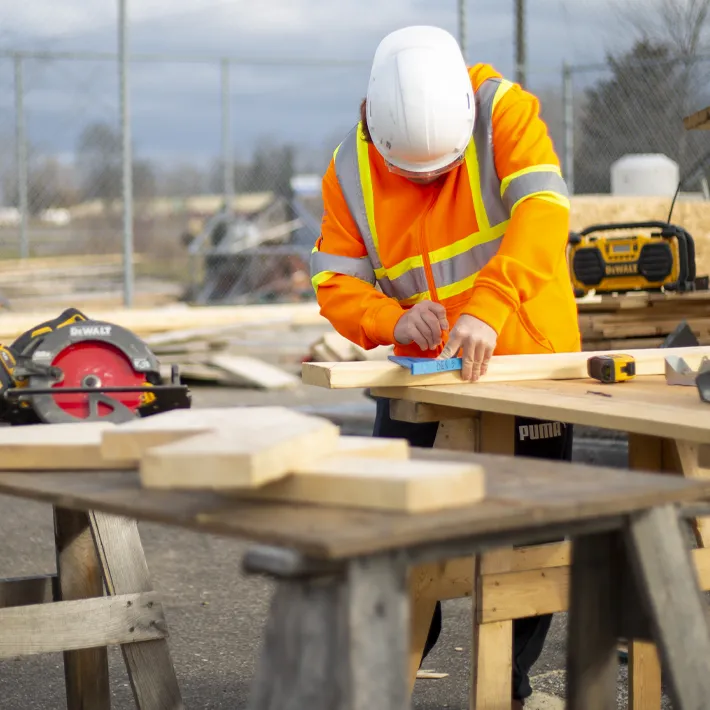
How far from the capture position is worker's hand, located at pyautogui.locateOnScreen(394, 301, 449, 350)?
350 centimetres

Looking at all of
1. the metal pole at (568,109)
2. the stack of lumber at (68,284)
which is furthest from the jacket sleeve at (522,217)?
the metal pole at (568,109)

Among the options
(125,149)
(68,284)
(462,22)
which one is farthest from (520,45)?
(68,284)

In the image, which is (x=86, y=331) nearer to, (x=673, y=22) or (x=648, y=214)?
(x=648, y=214)

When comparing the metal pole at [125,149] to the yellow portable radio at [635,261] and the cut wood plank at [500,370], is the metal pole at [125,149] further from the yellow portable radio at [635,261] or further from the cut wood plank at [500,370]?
the cut wood plank at [500,370]

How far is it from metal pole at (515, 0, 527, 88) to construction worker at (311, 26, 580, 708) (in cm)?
1142

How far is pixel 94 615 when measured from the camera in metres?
2.99

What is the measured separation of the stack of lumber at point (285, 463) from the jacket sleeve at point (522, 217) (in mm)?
1295

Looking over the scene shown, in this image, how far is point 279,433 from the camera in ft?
6.42

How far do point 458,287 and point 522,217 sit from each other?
0.34 m

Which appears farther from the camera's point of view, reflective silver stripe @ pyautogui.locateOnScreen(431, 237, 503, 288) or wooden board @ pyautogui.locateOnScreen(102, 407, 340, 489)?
reflective silver stripe @ pyautogui.locateOnScreen(431, 237, 503, 288)

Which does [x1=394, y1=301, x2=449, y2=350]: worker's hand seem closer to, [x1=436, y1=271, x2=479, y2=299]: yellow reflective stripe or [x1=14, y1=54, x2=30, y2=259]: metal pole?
[x1=436, y1=271, x2=479, y2=299]: yellow reflective stripe

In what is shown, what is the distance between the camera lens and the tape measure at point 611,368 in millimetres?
3379

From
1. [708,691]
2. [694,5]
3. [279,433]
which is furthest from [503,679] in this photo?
[694,5]

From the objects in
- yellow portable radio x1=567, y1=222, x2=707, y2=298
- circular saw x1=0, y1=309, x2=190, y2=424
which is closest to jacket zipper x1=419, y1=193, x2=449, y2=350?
circular saw x1=0, y1=309, x2=190, y2=424
